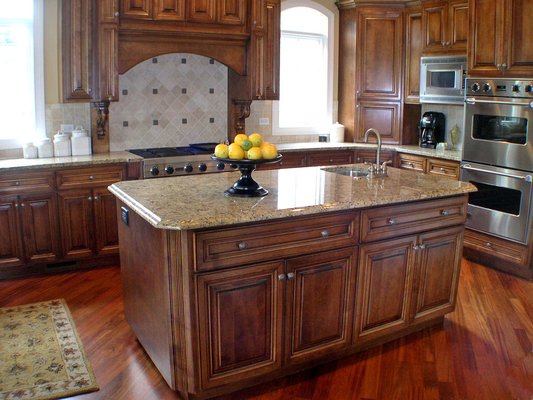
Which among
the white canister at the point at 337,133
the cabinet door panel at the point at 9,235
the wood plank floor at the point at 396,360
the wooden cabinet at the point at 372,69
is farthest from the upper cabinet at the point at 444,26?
the cabinet door panel at the point at 9,235

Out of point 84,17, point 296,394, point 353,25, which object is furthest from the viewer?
point 353,25

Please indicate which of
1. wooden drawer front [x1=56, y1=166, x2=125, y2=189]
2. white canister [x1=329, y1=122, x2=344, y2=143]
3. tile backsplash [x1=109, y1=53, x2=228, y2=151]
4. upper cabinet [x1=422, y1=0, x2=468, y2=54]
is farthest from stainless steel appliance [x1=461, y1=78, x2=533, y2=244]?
wooden drawer front [x1=56, y1=166, x2=125, y2=189]

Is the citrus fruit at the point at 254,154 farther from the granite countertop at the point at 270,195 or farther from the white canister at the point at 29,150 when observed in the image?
the white canister at the point at 29,150

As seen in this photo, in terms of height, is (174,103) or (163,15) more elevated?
(163,15)

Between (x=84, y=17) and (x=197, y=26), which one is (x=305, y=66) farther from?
(x=84, y=17)

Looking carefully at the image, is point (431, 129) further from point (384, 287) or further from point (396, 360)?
point (396, 360)

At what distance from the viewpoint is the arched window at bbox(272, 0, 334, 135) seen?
248 inches

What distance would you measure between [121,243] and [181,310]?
0.84 metres

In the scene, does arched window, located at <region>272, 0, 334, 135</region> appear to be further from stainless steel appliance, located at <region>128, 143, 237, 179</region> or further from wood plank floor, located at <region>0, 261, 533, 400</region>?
wood plank floor, located at <region>0, 261, 533, 400</region>

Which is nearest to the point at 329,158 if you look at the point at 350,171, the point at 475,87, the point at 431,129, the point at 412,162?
the point at 412,162

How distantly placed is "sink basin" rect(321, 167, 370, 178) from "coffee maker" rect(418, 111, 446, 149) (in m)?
2.21

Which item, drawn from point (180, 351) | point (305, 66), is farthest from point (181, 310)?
point (305, 66)

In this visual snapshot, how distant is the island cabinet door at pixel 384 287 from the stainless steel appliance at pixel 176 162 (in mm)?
2361

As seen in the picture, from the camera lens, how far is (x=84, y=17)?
15.6 ft
